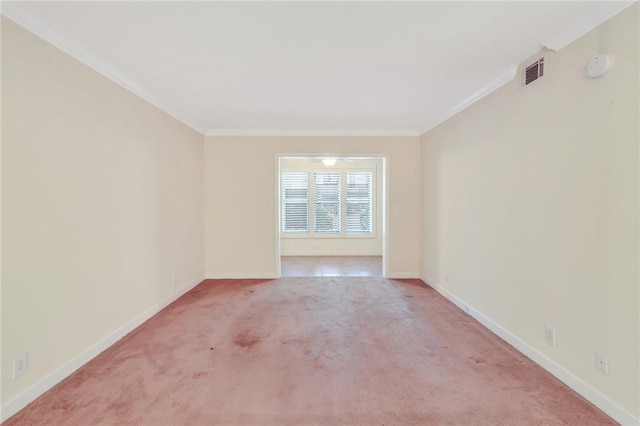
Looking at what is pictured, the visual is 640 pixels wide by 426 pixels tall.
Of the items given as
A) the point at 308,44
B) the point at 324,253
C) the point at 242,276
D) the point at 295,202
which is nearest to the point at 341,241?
the point at 324,253

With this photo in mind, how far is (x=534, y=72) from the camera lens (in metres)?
2.31

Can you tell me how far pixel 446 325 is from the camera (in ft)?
9.98

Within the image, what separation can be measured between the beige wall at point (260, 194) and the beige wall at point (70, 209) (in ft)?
4.53

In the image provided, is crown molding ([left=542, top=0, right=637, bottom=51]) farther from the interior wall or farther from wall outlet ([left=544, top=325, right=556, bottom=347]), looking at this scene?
the interior wall

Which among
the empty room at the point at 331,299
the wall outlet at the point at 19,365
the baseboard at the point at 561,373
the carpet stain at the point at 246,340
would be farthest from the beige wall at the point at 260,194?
the wall outlet at the point at 19,365

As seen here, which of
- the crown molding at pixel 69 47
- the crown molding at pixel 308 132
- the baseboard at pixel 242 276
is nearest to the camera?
the crown molding at pixel 69 47

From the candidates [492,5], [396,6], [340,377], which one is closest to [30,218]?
[340,377]

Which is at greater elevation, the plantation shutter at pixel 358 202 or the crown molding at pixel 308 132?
the crown molding at pixel 308 132

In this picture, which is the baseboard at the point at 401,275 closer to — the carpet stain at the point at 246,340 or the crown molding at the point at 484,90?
the crown molding at the point at 484,90

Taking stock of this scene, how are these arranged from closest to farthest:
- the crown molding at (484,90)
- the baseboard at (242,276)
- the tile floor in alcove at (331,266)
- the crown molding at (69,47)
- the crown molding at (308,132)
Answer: the crown molding at (69,47)
the crown molding at (484,90)
the crown molding at (308,132)
the baseboard at (242,276)
the tile floor in alcove at (331,266)

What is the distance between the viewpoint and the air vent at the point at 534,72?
225cm

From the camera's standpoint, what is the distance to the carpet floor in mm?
1756

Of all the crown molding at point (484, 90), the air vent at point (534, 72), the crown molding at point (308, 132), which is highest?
the crown molding at point (308, 132)

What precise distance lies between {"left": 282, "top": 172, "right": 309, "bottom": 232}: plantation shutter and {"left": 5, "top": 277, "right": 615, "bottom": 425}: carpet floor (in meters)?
4.00
